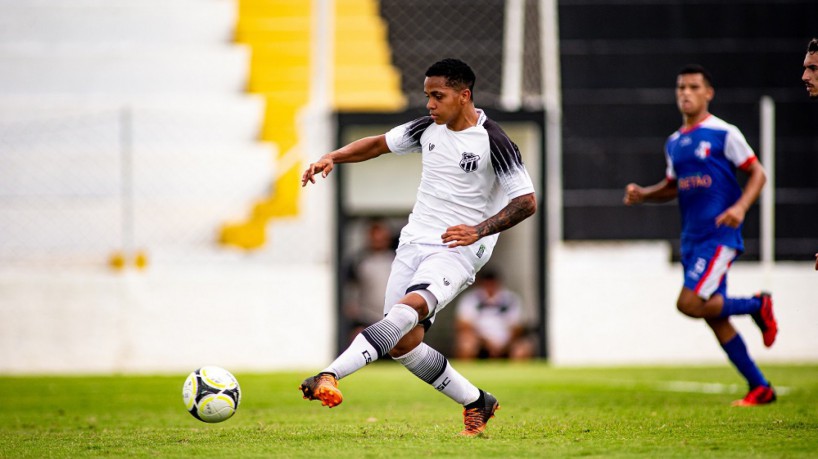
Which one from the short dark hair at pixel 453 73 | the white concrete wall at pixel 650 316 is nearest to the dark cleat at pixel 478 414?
the short dark hair at pixel 453 73

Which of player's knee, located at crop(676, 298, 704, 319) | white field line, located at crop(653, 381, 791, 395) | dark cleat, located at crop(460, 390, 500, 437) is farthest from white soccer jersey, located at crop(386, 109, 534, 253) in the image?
white field line, located at crop(653, 381, 791, 395)

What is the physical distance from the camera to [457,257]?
625cm

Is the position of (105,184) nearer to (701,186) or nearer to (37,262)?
(37,262)

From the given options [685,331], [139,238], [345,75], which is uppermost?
[345,75]

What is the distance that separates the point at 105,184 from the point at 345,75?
4094 mm

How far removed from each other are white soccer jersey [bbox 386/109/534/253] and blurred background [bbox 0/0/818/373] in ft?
23.0

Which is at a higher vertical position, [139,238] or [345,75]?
[345,75]

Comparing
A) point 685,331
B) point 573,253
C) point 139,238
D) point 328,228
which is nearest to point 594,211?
point 573,253

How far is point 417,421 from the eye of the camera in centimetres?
695

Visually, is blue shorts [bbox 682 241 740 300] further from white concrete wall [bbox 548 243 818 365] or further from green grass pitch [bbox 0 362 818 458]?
white concrete wall [bbox 548 243 818 365]

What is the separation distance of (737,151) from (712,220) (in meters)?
0.47

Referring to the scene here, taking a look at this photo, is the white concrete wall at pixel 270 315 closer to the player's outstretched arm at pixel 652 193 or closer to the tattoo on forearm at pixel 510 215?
the player's outstretched arm at pixel 652 193

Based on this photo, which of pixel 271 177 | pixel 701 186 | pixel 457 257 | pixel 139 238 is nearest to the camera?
pixel 457 257

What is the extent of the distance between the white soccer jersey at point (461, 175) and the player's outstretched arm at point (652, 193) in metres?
2.11
